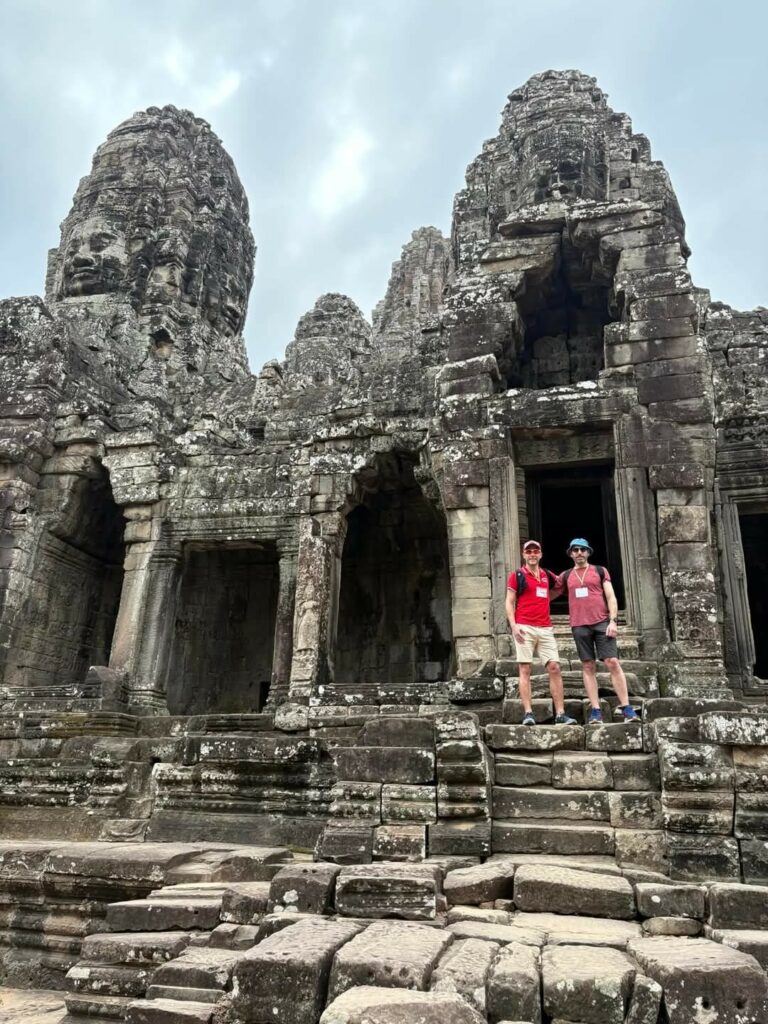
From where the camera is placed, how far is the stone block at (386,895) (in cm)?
388

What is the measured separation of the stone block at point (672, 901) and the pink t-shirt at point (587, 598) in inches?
115

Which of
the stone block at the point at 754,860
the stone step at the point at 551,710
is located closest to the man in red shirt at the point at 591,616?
the stone step at the point at 551,710

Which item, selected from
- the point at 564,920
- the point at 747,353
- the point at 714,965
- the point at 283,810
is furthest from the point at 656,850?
the point at 747,353

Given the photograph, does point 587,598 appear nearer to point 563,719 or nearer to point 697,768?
point 563,719

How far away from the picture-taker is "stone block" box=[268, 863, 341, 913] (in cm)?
400

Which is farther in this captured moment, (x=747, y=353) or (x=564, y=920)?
(x=747, y=353)

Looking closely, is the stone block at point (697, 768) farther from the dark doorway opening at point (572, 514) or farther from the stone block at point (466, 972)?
the dark doorway opening at point (572, 514)

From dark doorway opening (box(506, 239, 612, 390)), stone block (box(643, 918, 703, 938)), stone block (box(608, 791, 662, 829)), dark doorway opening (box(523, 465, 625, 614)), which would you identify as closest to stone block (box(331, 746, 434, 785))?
stone block (box(608, 791, 662, 829))

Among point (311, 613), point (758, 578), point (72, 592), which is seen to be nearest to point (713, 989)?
point (311, 613)

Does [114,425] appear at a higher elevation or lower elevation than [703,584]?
higher

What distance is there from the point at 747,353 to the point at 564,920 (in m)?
11.9

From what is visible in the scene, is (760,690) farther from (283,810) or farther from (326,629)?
(283,810)

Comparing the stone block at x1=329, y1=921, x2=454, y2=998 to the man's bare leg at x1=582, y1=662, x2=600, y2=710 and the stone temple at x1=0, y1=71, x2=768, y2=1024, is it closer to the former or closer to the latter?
the stone temple at x1=0, y1=71, x2=768, y2=1024

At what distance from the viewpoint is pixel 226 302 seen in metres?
20.5
